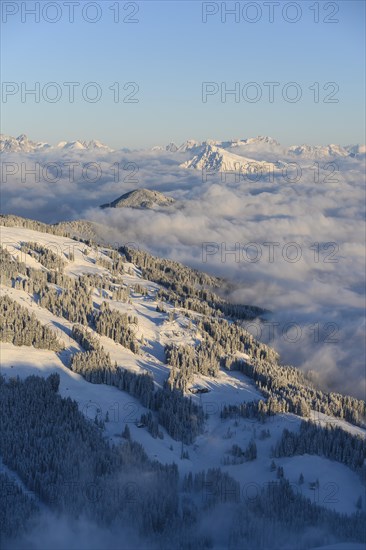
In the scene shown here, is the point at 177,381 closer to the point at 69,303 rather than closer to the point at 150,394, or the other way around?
the point at 150,394

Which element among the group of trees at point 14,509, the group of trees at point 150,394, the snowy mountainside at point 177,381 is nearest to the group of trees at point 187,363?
the snowy mountainside at point 177,381

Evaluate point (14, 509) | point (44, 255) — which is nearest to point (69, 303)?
point (44, 255)

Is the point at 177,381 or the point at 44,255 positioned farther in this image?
the point at 44,255

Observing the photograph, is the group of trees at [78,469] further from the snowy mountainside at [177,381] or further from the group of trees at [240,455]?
the group of trees at [240,455]

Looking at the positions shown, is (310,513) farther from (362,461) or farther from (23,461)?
(23,461)

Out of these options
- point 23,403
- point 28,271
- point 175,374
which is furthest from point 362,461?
point 28,271

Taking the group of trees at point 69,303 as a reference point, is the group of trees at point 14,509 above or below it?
below
